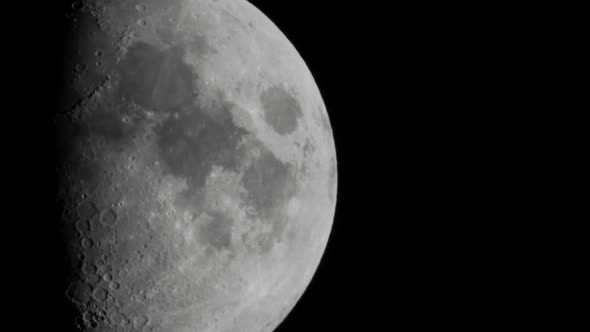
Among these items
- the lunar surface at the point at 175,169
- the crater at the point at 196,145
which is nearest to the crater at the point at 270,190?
the lunar surface at the point at 175,169

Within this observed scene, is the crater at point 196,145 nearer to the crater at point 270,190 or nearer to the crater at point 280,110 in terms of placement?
the crater at point 270,190

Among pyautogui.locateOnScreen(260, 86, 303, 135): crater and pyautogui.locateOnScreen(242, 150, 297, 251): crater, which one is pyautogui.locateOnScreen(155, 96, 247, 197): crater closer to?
pyautogui.locateOnScreen(242, 150, 297, 251): crater

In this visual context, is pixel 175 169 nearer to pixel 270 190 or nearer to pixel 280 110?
pixel 270 190

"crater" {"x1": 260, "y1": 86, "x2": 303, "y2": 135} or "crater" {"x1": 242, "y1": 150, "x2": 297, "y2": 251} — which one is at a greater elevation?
"crater" {"x1": 260, "y1": 86, "x2": 303, "y2": 135}

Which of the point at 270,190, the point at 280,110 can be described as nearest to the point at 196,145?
the point at 270,190

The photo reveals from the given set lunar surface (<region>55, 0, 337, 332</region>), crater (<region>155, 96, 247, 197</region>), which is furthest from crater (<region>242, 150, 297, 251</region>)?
crater (<region>155, 96, 247, 197</region>)

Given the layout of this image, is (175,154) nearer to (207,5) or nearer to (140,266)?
(140,266)
